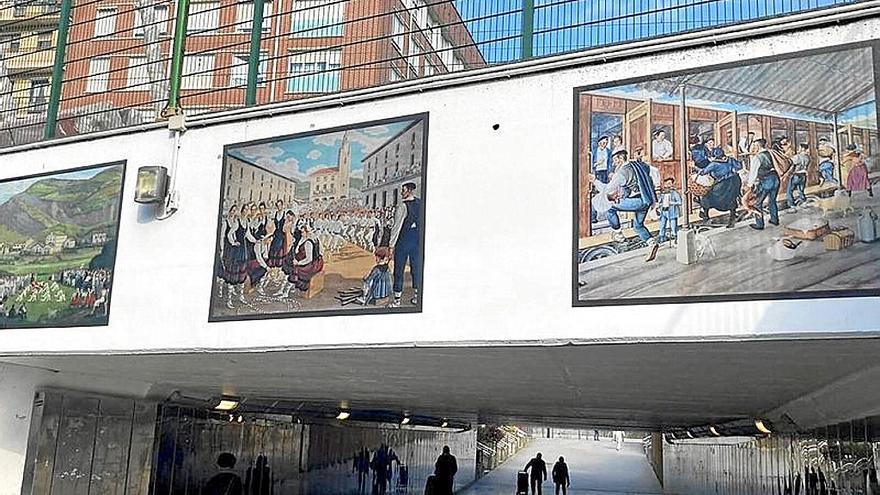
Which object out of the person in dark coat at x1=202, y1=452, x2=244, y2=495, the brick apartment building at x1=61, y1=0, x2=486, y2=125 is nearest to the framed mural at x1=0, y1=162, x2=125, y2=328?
the brick apartment building at x1=61, y1=0, x2=486, y2=125

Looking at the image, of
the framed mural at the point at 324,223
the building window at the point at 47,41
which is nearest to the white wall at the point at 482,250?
the framed mural at the point at 324,223

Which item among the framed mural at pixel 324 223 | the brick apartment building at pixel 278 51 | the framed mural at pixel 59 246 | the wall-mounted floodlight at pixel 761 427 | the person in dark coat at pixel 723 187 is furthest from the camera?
the wall-mounted floodlight at pixel 761 427

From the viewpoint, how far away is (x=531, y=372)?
8953 millimetres

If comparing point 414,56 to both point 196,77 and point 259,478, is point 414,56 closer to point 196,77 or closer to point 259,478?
point 196,77

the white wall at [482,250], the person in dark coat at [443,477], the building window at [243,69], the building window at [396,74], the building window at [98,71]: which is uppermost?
the building window at [98,71]

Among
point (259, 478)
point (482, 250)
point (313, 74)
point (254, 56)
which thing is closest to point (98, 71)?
point (254, 56)

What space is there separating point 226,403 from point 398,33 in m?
7.82

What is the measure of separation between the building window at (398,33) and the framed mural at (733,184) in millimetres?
2588

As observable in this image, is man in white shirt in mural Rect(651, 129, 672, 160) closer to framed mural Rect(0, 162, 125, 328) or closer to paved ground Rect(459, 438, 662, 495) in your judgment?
framed mural Rect(0, 162, 125, 328)

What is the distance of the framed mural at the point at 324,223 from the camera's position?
747 cm

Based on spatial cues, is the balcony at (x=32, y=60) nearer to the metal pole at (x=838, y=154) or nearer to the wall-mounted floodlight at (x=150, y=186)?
the wall-mounted floodlight at (x=150, y=186)

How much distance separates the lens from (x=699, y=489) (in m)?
23.0

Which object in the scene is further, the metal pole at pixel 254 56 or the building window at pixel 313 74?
the metal pole at pixel 254 56

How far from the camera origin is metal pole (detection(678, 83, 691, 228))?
6.39m
